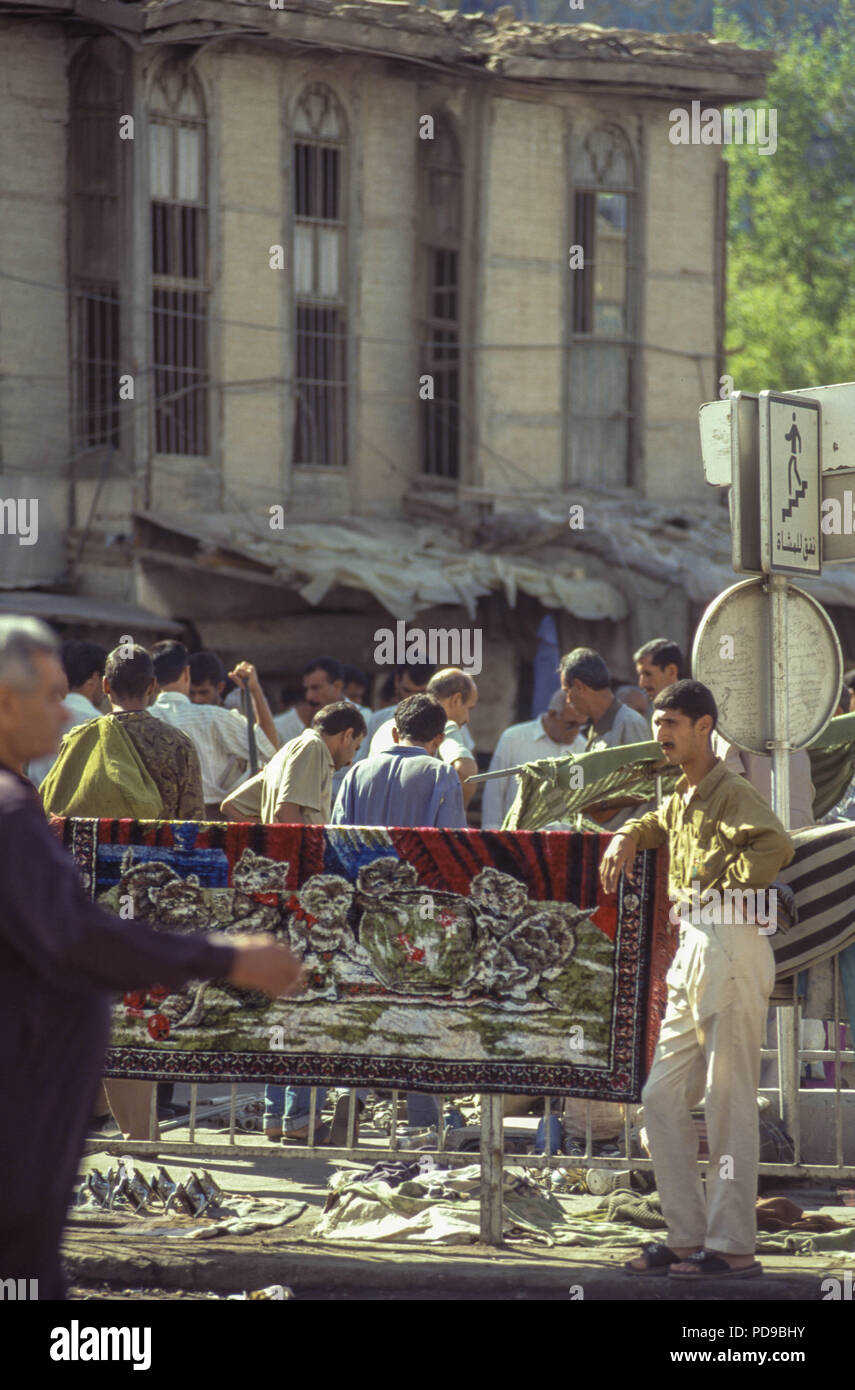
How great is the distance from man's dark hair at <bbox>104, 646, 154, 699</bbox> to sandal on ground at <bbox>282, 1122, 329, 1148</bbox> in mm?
1995

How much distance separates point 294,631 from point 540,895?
11.8m

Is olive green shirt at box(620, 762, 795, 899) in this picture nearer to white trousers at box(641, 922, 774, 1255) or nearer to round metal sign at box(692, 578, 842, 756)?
white trousers at box(641, 922, 774, 1255)

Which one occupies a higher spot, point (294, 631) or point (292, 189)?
point (292, 189)

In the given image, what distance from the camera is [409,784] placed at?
8.68 meters

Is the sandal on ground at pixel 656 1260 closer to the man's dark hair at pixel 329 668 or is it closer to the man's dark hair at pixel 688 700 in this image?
the man's dark hair at pixel 688 700

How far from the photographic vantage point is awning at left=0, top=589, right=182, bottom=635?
54.8 feet

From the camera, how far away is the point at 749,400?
7.54m

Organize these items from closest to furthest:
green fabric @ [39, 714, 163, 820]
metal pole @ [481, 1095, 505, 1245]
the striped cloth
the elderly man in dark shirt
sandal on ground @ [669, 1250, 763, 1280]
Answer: the elderly man in dark shirt
sandal on ground @ [669, 1250, 763, 1280]
metal pole @ [481, 1095, 505, 1245]
the striped cloth
green fabric @ [39, 714, 163, 820]

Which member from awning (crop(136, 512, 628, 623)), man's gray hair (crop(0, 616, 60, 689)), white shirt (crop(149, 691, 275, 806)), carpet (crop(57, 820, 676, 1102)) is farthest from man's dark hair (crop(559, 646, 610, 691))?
awning (crop(136, 512, 628, 623))

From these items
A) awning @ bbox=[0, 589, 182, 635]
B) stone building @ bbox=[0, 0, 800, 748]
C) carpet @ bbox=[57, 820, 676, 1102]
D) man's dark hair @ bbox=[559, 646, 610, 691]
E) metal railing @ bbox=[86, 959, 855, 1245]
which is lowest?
metal railing @ bbox=[86, 959, 855, 1245]

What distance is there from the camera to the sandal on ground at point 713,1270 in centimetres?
654

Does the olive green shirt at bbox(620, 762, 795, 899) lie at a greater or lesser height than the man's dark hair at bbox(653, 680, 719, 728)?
lesser
